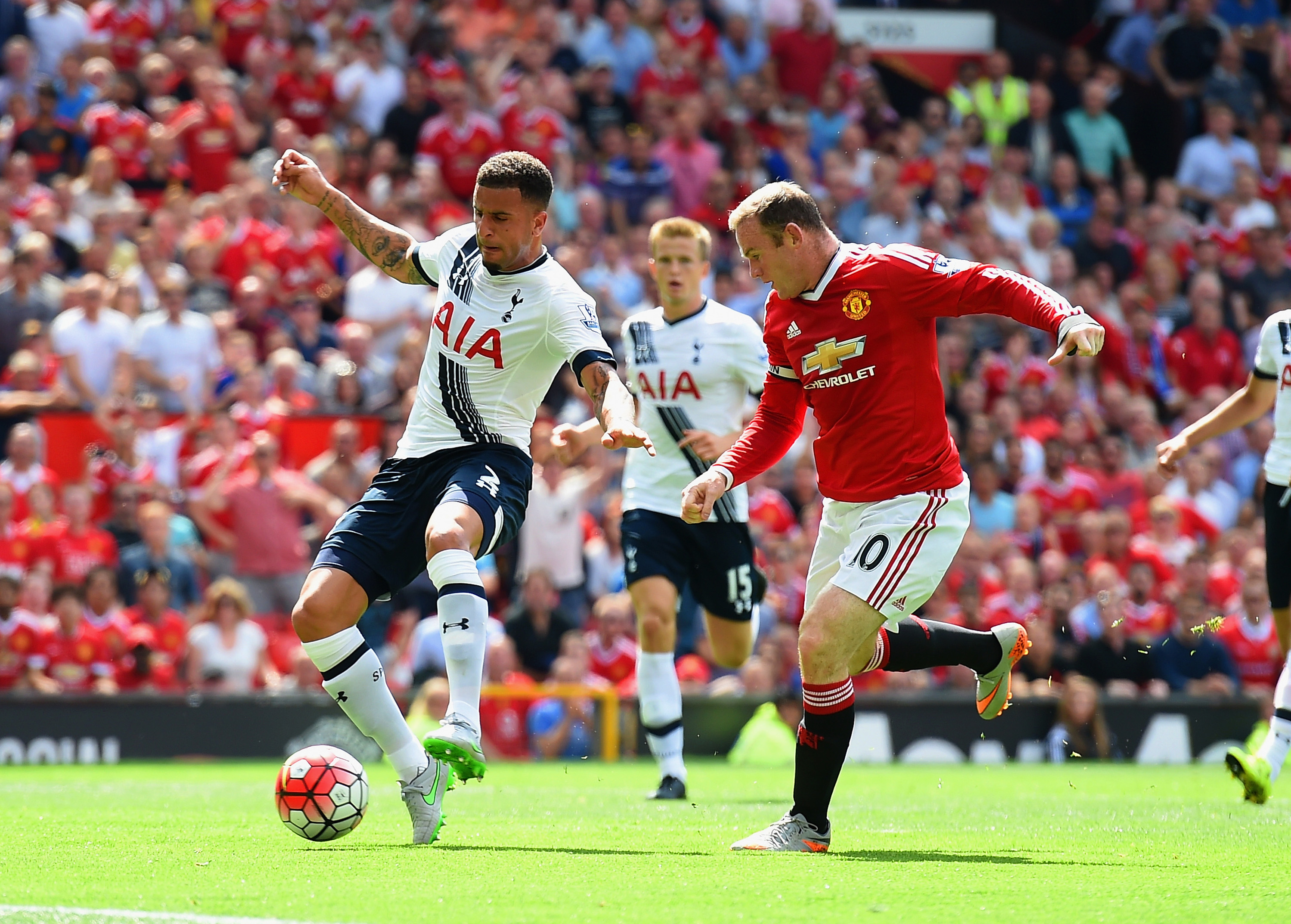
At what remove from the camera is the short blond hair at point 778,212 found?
682cm

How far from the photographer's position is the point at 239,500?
14.9 meters

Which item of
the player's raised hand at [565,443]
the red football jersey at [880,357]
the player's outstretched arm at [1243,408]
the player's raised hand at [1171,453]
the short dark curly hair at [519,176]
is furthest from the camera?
the player's outstretched arm at [1243,408]

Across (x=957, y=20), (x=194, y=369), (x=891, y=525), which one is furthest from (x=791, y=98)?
(x=891, y=525)

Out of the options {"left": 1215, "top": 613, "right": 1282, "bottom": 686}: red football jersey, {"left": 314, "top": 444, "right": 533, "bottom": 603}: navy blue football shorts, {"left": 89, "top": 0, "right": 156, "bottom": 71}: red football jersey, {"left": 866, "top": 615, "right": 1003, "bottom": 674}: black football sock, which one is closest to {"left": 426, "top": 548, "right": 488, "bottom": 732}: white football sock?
{"left": 314, "top": 444, "right": 533, "bottom": 603}: navy blue football shorts

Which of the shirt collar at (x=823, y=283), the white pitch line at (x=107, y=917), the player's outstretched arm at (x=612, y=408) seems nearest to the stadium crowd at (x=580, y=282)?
the player's outstretched arm at (x=612, y=408)

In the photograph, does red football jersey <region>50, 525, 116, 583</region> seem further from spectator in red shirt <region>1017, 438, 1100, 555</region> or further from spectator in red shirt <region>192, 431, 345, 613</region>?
spectator in red shirt <region>1017, 438, 1100, 555</region>

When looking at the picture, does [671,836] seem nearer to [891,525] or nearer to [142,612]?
[891,525]

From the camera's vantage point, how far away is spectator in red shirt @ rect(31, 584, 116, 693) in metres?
14.1

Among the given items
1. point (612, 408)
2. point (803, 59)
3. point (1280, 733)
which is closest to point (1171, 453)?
point (1280, 733)

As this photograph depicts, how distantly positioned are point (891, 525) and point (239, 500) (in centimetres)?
923

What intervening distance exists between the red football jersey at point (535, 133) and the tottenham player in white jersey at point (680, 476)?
347 inches

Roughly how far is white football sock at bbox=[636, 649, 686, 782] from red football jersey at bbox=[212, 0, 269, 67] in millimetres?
11762

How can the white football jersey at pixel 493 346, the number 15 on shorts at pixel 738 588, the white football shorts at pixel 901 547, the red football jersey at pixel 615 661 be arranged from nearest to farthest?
the white football shorts at pixel 901 547, the white football jersey at pixel 493 346, the number 15 on shorts at pixel 738 588, the red football jersey at pixel 615 661

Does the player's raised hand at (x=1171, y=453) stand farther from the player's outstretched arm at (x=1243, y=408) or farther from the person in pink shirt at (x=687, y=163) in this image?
the person in pink shirt at (x=687, y=163)
